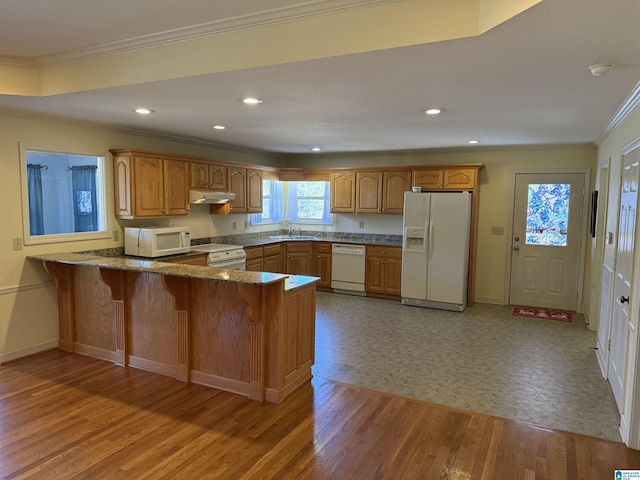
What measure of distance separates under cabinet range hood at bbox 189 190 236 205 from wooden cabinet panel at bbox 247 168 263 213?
0.59m

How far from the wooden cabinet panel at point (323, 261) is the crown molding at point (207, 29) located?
4699 mm

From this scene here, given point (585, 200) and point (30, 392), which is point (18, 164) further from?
point (585, 200)

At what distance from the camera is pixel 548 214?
6129mm

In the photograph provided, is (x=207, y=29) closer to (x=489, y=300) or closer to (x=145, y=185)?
(x=145, y=185)

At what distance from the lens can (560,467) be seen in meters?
2.49

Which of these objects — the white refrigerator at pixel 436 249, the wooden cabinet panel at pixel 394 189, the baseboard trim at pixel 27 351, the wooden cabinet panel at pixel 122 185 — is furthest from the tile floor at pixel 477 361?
the baseboard trim at pixel 27 351

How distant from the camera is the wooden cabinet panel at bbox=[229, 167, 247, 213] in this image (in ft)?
20.2

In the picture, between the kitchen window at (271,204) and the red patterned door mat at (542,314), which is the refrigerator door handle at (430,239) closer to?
the red patterned door mat at (542,314)

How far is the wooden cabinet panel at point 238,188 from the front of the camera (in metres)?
6.16

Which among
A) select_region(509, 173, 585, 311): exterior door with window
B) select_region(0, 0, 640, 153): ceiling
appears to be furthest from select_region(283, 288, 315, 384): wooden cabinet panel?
select_region(509, 173, 585, 311): exterior door with window

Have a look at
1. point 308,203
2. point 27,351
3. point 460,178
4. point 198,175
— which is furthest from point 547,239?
point 27,351

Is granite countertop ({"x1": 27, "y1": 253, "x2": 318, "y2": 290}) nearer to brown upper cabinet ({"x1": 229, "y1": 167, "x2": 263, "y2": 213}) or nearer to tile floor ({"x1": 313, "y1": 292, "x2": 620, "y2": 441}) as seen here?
tile floor ({"x1": 313, "y1": 292, "x2": 620, "y2": 441})

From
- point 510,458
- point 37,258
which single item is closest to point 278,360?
point 510,458

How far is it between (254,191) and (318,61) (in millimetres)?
4508
